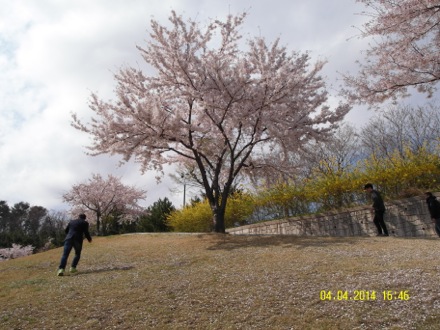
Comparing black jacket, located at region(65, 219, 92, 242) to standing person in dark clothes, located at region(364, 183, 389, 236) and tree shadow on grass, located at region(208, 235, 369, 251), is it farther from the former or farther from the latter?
standing person in dark clothes, located at region(364, 183, 389, 236)

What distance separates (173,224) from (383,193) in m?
13.9

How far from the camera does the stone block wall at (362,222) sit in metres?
12.2

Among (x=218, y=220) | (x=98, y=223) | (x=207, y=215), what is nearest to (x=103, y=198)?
(x=98, y=223)

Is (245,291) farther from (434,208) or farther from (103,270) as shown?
(434,208)

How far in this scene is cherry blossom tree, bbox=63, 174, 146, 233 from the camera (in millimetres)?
30422

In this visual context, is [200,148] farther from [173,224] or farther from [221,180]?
[173,224]

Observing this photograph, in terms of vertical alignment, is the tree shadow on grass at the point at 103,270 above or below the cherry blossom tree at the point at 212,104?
below

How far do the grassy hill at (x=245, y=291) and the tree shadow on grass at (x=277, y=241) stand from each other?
17.4 inches

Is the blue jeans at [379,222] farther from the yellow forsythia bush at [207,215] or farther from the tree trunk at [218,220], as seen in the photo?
the yellow forsythia bush at [207,215]

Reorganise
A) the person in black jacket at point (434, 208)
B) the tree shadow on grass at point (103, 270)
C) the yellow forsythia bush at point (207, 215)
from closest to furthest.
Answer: the tree shadow on grass at point (103, 270) < the person in black jacket at point (434, 208) < the yellow forsythia bush at point (207, 215)

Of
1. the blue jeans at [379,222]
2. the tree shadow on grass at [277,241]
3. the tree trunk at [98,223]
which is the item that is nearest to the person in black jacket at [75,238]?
the tree shadow on grass at [277,241]

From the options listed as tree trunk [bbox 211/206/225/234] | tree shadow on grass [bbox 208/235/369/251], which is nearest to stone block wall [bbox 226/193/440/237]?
tree shadow on grass [bbox 208/235/369/251]

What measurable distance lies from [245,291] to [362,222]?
30.2 feet

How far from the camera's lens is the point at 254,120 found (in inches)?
589
